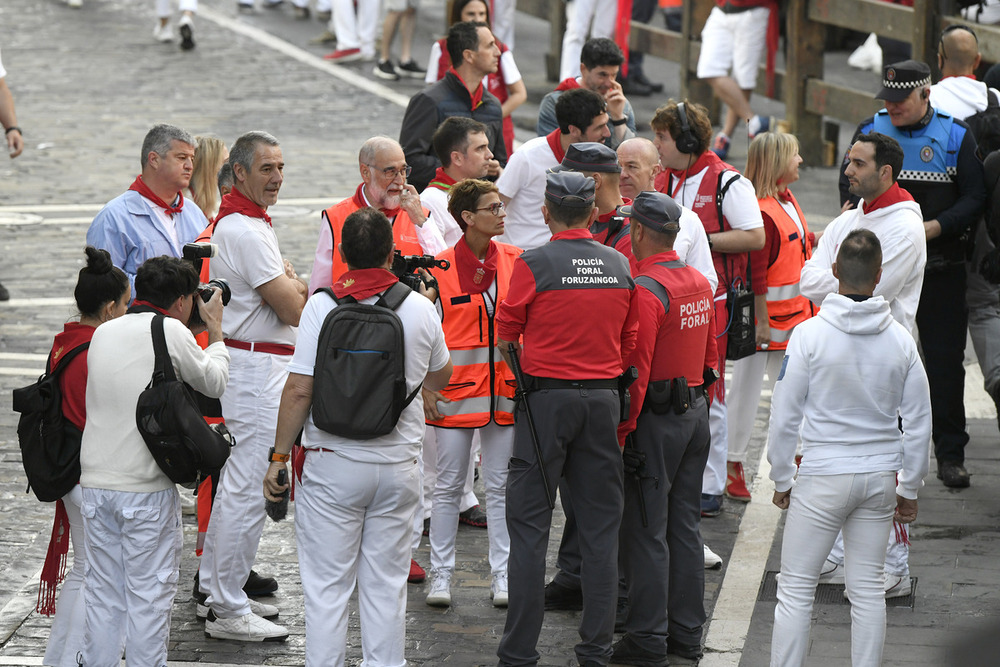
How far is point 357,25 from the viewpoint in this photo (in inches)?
822

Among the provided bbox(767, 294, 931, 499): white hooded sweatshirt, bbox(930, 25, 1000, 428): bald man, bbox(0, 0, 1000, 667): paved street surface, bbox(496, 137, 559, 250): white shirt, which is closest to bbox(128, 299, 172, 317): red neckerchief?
bbox(0, 0, 1000, 667): paved street surface

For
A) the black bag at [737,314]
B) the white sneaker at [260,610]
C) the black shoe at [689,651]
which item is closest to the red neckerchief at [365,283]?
the white sneaker at [260,610]

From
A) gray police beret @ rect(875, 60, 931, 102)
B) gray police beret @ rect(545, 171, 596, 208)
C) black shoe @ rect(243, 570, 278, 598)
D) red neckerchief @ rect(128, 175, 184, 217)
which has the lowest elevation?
black shoe @ rect(243, 570, 278, 598)

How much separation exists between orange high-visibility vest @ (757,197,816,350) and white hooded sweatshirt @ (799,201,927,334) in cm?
66

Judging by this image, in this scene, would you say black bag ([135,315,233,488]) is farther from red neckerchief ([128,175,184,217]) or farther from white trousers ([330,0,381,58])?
white trousers ([330,0,381,58])

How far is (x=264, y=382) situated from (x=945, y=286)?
3866 millimetres

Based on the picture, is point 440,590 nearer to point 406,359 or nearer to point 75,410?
point 406,359

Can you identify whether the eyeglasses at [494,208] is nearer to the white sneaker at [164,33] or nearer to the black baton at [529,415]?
the black baton at [529,415]

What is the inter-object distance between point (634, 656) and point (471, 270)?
1873 mm

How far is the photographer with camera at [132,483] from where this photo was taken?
5293mm

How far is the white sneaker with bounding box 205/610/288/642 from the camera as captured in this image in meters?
6.16

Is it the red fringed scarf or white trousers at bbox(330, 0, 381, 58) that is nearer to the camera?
the red fringed scarf

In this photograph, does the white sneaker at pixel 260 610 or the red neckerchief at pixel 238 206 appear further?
the white sneaker at pixel 260 610

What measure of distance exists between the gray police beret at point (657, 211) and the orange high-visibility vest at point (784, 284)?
1.84m
